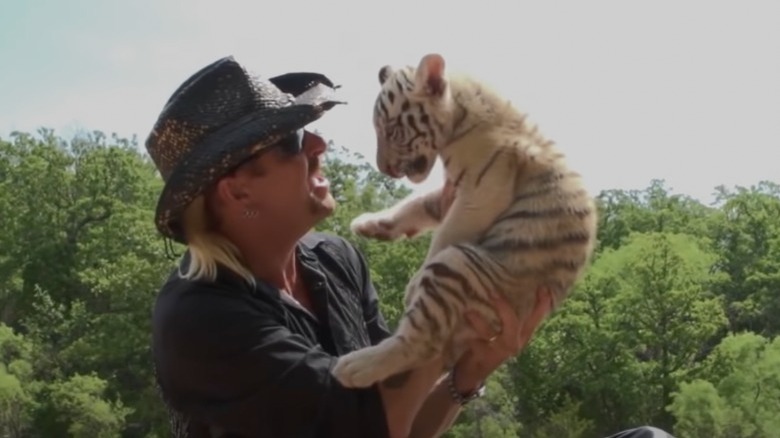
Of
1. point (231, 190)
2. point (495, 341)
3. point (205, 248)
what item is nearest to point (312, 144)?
point (231, 190)

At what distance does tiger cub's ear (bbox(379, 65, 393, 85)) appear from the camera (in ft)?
8.87

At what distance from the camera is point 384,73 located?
8.99ft

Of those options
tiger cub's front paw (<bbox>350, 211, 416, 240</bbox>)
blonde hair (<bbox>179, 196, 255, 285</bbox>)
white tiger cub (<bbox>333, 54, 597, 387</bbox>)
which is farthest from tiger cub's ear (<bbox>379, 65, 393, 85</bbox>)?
blonde hair (<bbox>179, 196, 255, 285</bbox>)

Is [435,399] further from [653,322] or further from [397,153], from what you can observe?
[653,322]

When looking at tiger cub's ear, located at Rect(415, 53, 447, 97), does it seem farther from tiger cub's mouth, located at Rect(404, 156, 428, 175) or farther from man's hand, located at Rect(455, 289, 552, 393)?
man's hand, located at Rect(455, 289, 552, 393)

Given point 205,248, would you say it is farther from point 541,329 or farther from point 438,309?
point 541,329

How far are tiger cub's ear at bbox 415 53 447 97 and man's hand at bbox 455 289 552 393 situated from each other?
0.48 m

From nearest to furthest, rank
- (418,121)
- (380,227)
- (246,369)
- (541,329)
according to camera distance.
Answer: (246,369)
(418,121)
(380,227)
(541,329)

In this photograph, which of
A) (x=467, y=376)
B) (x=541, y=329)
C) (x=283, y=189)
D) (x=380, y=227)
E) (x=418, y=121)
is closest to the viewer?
(x=283, y=189)

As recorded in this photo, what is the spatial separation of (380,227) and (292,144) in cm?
43

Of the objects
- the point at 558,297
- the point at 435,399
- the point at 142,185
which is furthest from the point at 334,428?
the point at 142,185

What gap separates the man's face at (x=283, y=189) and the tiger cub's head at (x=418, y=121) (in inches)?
10.3

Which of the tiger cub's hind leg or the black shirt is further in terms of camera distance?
the tiger cub's hind leg

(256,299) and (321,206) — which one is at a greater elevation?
Result: (321,206)
